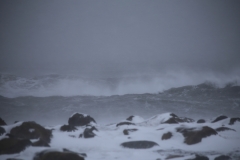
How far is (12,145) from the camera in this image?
8617 mm

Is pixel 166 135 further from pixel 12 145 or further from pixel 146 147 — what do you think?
pixel 12 145

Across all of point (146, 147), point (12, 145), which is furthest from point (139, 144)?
point (12, 145)

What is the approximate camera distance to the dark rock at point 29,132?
38.3ft

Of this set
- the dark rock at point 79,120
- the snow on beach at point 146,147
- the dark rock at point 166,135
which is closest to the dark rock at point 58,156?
the snow on beach at point 146,147

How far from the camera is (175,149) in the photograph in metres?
10.8

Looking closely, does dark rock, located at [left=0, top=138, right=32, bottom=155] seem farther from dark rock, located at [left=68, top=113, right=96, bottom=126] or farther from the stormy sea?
dark rock, located at [left=68, top=113, right=96, bottom=126]

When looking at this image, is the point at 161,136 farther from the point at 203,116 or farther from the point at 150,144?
the point at 203,116

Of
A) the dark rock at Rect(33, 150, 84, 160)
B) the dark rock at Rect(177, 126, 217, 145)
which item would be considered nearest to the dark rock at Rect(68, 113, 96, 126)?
the dark rock at Rect(177, 126, 217, 145)

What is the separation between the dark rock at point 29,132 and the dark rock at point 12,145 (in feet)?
8.81

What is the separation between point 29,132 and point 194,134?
1112cm

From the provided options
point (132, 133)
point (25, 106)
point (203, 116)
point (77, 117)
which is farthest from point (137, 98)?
point (132, 133)

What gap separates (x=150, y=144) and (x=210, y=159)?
3913mm

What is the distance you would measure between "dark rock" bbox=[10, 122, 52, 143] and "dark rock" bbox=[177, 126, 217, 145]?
9.44 m

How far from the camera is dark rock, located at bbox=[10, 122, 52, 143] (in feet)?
38.3
